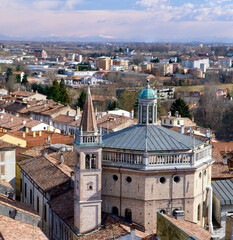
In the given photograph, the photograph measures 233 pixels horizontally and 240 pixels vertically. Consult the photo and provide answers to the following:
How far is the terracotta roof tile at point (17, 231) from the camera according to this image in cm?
2281

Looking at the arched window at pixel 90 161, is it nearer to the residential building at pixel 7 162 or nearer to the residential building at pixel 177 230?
the residential building at pixel 177 230

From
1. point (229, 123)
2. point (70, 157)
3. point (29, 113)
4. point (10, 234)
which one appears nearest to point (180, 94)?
point (229, 123)

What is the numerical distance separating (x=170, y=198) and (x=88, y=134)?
5337 mm

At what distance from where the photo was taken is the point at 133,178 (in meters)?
24.9

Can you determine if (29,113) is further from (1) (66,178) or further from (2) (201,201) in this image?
(2) (201,201)

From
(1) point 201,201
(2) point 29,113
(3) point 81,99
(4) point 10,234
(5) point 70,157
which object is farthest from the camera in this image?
(3) point 81,99

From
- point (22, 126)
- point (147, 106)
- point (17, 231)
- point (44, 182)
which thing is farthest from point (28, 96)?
point (17, 231)

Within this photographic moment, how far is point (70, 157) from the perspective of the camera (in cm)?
3928

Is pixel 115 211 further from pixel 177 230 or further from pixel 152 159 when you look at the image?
pixel 177 230

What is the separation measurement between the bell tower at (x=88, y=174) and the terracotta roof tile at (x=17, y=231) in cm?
230

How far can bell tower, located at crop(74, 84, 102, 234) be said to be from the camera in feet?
80.3

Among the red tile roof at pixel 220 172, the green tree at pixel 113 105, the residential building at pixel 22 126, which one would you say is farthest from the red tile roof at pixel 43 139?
the green tree at pixel 113 105

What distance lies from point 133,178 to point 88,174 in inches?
91.2

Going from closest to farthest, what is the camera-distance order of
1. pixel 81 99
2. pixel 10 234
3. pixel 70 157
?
pixel 10 234, pixel 70 157, pixel 81 99
